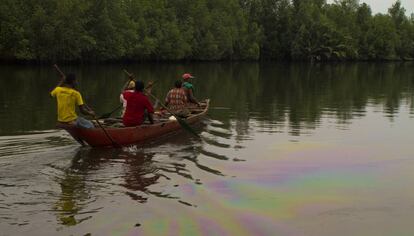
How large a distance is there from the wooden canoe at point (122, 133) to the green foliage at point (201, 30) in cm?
4423

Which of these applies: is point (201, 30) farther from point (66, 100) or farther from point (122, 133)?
point (66, 100)

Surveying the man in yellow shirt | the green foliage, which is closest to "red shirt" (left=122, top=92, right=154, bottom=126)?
the man in yellow shirt

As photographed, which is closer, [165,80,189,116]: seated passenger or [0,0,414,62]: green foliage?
[165,80,189,116]: seated passenger

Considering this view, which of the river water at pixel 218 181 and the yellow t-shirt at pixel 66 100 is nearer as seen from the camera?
the river water at pixel 218 181

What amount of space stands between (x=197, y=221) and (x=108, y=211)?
4.76 ft

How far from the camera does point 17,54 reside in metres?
53.4

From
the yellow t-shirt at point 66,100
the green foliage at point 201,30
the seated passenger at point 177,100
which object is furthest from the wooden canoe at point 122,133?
the green foliage at point 201,30

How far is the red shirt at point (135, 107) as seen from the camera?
1262 cm

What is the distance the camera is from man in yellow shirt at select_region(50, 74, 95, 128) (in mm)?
11273

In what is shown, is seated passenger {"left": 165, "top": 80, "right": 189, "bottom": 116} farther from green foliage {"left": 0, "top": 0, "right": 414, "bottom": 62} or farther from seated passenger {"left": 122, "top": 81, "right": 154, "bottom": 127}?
green foliage {"left": 0, "top": 0, "right": 414, "bottom": 62}

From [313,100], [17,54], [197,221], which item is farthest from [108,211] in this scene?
[17,54]

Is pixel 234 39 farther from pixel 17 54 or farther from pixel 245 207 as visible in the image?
pixel 245 207

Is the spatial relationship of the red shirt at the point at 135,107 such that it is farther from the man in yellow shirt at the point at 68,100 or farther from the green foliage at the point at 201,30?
the green foliage at the point at 201,30

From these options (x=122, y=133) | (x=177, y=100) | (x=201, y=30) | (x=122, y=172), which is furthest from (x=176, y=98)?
(x=201, y=30)
